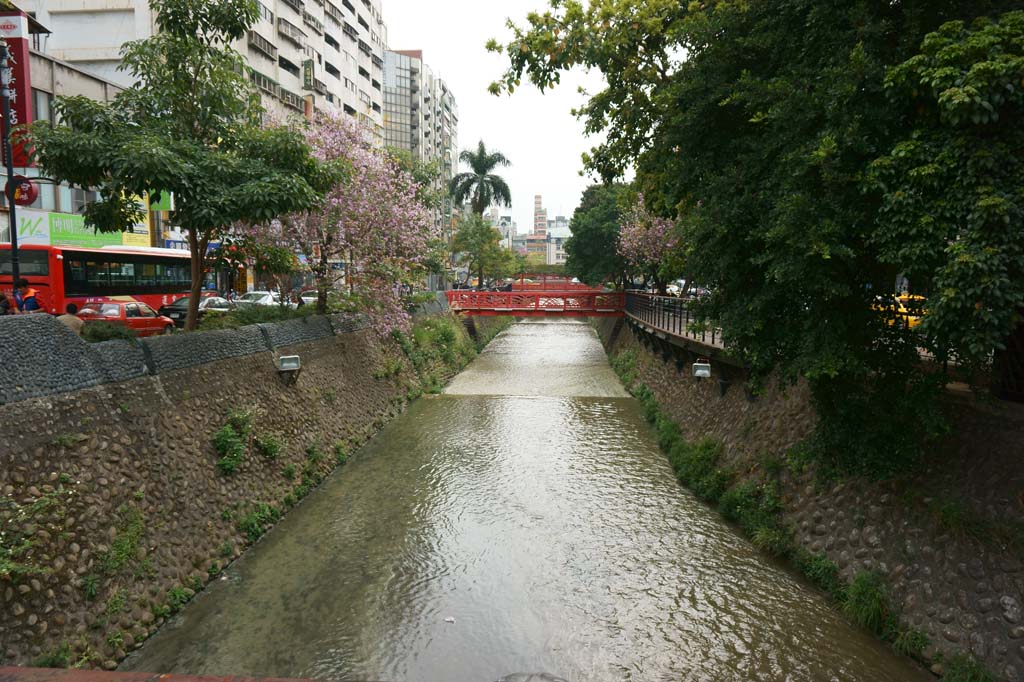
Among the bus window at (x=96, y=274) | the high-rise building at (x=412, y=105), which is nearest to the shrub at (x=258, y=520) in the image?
the bus window at (x=96, y=274)

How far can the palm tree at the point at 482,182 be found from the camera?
190 feet

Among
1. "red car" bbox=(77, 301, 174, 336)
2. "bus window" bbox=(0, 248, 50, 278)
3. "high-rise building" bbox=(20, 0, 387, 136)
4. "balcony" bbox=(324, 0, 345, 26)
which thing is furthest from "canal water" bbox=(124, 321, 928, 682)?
"balcony" bbox=(324, 0, 345, 26)

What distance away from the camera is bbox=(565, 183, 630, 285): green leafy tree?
45.0 m

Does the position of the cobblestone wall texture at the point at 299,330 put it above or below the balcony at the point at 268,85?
below

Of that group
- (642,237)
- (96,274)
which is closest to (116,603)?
(96,274)

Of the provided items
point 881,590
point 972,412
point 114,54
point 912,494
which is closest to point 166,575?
point 881,590

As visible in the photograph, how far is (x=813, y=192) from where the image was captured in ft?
26.9

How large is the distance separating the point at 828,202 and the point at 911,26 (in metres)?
2.43

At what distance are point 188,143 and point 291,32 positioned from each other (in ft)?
122

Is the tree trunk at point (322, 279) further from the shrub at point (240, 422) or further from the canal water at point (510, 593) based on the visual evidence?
the shrub at point (240, 422)

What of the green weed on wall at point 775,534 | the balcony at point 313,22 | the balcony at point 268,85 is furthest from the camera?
the balcony at point 313,22

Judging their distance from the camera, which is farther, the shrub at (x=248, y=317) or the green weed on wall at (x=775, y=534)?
the shrub at (x=248, y=317)

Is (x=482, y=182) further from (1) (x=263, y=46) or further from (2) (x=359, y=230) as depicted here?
(2) (x=359, y=230)

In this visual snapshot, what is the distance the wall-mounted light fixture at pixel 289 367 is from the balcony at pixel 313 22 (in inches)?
1562
